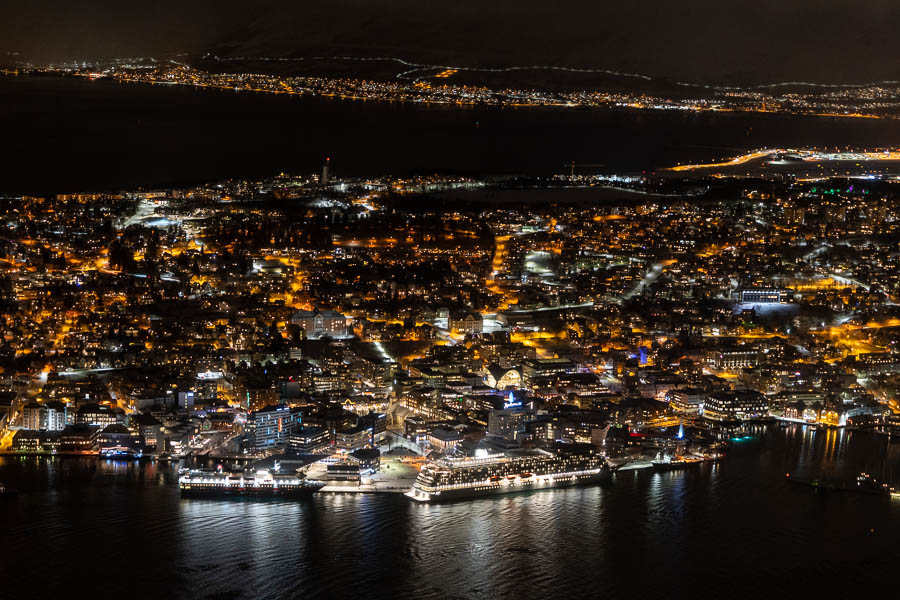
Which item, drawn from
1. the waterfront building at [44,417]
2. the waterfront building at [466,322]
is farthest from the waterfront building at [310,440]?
the waterfront building at [466,322]

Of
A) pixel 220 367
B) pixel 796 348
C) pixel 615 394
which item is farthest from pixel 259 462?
pixel 796 348

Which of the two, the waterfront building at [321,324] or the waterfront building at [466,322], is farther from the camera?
the waterfront building at [466,322]

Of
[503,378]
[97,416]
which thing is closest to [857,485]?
[503,378]

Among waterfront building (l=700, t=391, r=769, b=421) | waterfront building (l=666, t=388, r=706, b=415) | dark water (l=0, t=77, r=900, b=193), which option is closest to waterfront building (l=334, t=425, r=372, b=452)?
waterfront building (l=666, t=388, r=706, b=415)

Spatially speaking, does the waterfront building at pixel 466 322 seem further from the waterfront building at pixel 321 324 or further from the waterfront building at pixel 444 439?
the waterfront building at pixel 444 439

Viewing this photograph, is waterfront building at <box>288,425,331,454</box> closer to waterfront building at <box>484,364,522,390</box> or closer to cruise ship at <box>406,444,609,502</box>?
cruise ship at <box>406,444,609,502</box>

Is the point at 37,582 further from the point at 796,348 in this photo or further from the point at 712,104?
the point at 712,104

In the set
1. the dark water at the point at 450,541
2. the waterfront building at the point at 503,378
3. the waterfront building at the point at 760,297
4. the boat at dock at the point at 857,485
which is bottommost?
the dark water at the point at 450,541
